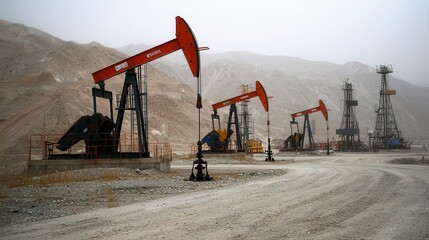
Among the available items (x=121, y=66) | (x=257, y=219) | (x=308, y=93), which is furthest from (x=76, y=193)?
(x=308, y=93)

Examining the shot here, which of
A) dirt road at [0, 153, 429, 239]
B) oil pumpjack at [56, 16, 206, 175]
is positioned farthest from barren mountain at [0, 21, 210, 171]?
dirt road at [0, 153, 429, 239]

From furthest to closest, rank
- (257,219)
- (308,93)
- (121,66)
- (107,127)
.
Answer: (308,93), (107,127), (121,66), (257,219)

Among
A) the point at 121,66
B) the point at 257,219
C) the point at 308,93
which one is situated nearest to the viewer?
the point at 257,219

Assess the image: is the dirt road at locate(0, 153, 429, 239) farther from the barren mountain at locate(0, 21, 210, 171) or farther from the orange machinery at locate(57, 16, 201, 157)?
the barren mountain at locate(0, 21, 210, 171)

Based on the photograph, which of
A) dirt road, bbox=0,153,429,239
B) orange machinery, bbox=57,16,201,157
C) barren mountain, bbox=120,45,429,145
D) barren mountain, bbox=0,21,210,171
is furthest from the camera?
barren mountain, bbox=120,45,429,145

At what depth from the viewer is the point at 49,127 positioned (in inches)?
1412

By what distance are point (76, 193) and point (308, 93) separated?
122100 millimetres

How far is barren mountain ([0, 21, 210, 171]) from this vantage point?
36906 millimetres

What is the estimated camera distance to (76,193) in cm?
971

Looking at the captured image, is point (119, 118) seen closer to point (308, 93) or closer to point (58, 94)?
point (58, 94)

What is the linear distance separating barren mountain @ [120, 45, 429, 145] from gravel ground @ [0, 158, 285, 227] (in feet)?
213

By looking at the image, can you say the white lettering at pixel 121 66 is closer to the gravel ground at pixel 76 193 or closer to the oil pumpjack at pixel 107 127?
the oil pumpjack at pixel 107 127

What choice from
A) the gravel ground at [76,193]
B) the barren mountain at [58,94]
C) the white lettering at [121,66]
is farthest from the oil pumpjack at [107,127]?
the barren mountain at [58,94]

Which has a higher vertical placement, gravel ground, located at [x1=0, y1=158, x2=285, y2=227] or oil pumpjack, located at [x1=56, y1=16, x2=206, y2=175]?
oil pumpjack, located at [x1=56, y1=16, x2=206, y2=175]
